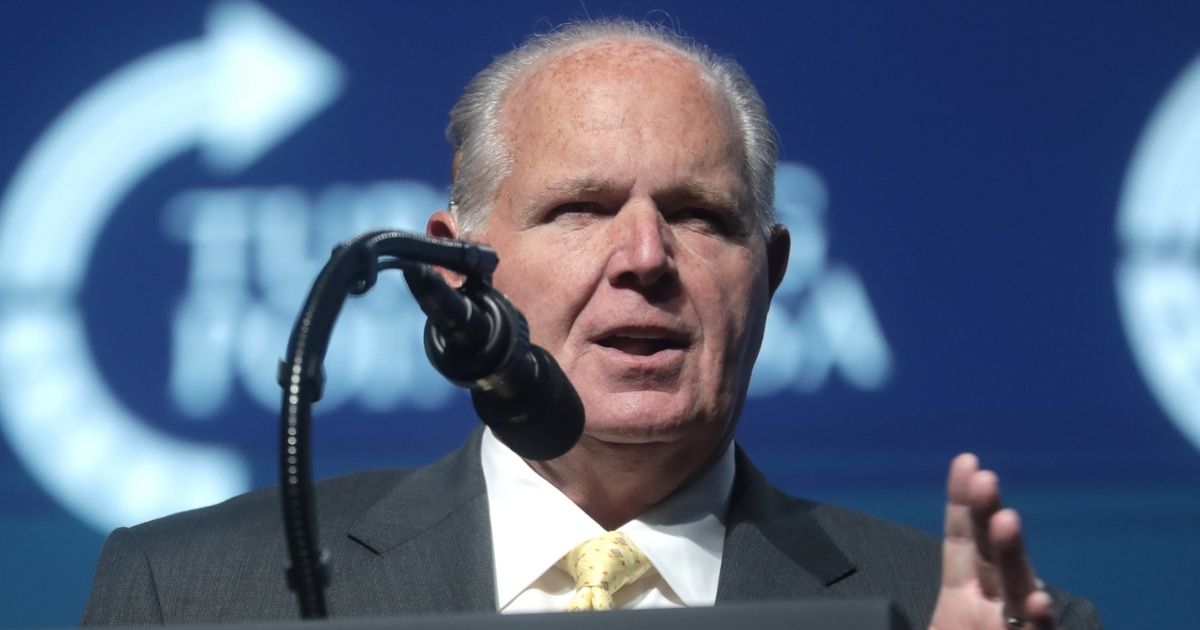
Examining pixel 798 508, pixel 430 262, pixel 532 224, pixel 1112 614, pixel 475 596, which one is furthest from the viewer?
pixel 1112 614

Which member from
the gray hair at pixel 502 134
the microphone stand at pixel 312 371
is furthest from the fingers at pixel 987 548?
the gray hair at pixel 502 134

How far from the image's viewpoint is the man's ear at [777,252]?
2.07 m

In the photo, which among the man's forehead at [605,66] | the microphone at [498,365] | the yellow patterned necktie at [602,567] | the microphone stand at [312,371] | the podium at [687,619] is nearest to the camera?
the podium at [687,619]

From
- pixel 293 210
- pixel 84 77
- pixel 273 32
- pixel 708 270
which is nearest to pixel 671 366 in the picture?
pixel 708 270

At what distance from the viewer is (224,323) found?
2547 millimetres

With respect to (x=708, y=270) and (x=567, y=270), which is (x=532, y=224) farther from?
(x=708, y=270)

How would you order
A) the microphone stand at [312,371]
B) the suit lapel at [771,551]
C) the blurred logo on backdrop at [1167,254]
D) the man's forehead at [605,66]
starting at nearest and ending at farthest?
the microphone stand at [312,371] < the suit lapel at [771,551] < the man's forehead at [605,66] < the blurred logo on backdrop at [1167,254]

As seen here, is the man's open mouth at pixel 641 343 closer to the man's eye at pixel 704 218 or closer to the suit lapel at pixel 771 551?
the man's eye at pixel 704 218

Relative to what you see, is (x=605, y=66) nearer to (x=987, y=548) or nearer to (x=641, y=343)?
(x=641, y=343)

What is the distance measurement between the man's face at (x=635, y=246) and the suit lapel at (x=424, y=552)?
0.20 m

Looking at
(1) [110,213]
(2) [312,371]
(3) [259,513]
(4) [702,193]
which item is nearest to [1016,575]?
(2) [312,371]

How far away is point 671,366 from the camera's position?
180 centimetres

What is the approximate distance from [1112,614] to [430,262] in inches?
69.2

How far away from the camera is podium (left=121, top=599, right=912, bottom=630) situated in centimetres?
82
